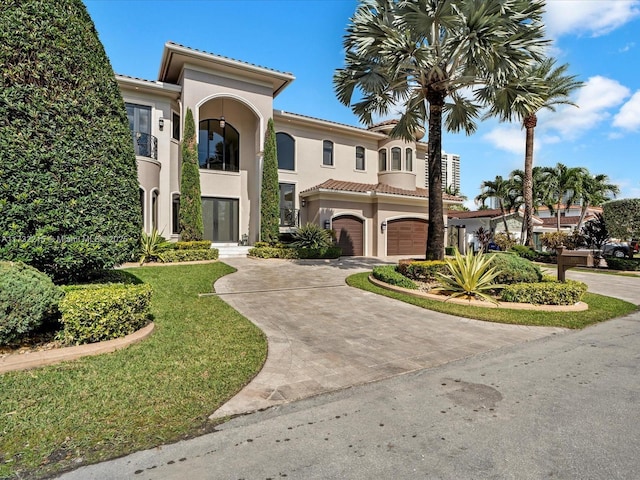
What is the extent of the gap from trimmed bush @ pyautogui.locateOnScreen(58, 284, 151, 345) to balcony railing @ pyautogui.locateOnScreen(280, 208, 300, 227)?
1453cm

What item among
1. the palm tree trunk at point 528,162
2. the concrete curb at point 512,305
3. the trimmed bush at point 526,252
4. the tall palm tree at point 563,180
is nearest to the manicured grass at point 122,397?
the concrete curb at point 512,305

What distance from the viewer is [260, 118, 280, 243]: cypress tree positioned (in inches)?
699

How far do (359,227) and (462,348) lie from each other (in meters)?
15.2

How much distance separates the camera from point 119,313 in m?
4.92

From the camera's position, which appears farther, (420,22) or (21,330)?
(420,22)

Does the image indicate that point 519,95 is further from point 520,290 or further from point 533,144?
point 533,144

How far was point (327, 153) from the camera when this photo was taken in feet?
71.2

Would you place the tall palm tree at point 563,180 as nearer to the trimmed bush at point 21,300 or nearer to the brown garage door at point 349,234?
the brown garage door at point 349,234

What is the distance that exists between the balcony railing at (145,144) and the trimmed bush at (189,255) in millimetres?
5139

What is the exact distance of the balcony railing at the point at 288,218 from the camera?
19750mm

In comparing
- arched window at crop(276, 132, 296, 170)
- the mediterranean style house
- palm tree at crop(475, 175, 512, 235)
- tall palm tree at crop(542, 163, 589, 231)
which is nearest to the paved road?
the mediterranean style house

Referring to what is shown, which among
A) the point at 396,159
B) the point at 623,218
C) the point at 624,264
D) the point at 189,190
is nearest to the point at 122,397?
the point at 189,190

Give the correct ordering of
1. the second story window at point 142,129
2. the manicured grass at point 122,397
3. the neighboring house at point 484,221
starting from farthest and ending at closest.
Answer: the neighboring house at point 484,221
the second story window at point 142,129
the manicured grass at point 122,397

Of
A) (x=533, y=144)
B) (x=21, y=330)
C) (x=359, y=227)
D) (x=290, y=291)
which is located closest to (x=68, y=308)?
(x=21, y=330)
